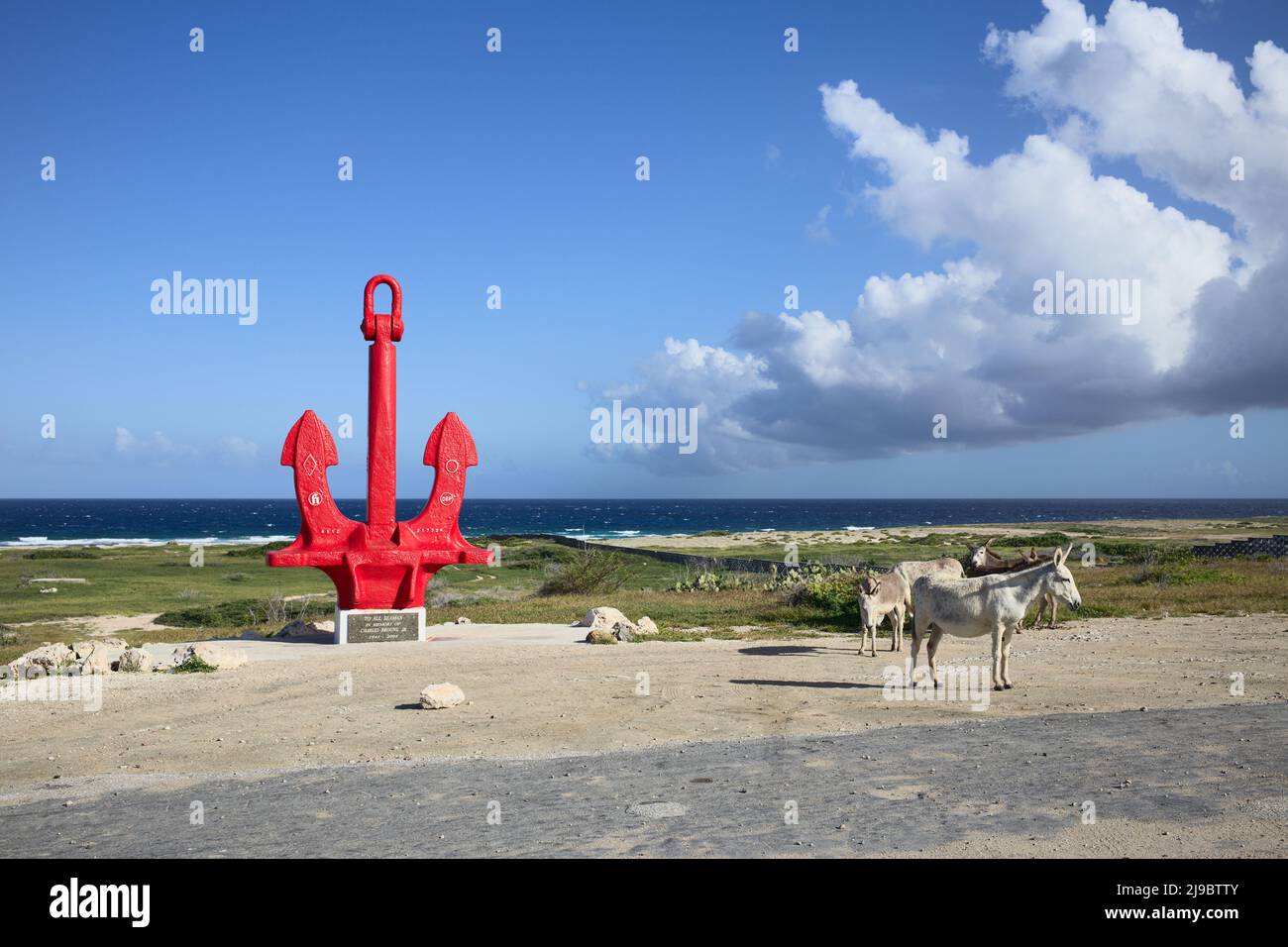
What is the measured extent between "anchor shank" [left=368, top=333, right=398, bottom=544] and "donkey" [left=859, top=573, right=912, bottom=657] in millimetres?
10599

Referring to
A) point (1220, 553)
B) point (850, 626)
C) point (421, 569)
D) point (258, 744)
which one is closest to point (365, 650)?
point (421, 569)

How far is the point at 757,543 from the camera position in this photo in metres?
82.8

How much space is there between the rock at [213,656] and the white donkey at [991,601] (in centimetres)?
1258

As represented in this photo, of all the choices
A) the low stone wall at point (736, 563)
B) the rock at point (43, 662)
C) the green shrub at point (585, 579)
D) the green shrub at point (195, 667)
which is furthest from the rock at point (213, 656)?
the low stone wall at point (736, 563)

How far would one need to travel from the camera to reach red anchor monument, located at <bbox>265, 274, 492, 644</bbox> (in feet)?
67.7

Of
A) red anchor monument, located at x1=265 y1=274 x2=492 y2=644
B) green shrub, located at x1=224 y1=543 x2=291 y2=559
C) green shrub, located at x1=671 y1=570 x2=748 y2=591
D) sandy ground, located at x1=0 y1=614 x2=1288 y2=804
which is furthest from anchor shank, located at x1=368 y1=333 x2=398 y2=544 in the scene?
green shrub, located at x1=224 y1=543 x2=291 y2=559

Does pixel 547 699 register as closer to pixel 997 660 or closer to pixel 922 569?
pixel 997 660

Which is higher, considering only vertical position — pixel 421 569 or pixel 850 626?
pixel 421 569

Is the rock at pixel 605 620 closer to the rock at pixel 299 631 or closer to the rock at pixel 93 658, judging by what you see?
the rock at pixel 299 631

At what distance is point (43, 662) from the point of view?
1716cm

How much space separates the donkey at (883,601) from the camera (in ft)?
57.1

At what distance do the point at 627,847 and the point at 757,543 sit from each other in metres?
76.1
